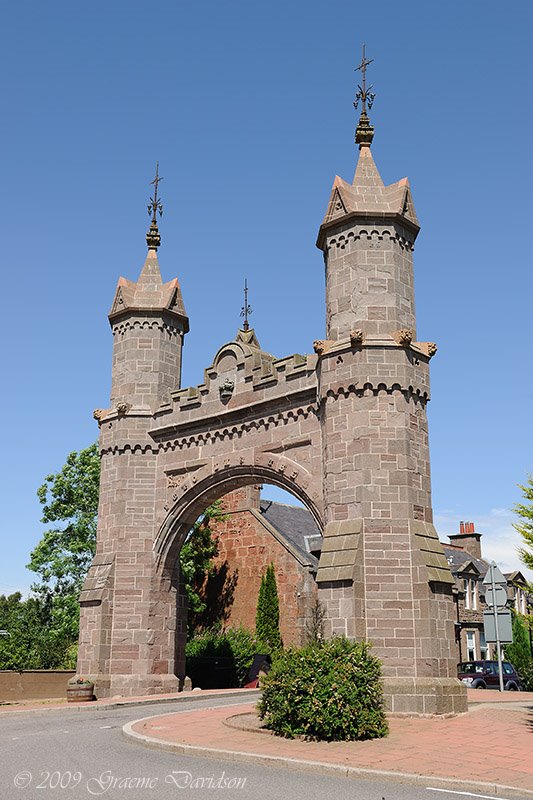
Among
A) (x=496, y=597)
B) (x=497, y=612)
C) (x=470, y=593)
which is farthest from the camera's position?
(x=470, y=593)

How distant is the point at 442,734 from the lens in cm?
1223

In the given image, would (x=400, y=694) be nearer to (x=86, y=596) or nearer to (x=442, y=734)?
(x=442, y=734)

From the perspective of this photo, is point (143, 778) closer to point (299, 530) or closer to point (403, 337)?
point (403, 337)

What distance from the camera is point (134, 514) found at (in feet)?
72.4

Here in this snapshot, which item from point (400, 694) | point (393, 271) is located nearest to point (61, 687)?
point (400, 694)

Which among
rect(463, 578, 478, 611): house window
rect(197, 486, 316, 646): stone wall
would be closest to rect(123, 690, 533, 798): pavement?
rect(197, 486, 316, 646): stone wall

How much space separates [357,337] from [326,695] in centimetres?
768

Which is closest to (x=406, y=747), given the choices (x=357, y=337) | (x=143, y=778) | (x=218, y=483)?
(x=143, y=778)

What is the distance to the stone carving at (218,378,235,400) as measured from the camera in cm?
2092

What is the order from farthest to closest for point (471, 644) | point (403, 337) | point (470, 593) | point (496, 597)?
point (470, 593) < point (471, 644) < point (403, 337) < point (496, 597)

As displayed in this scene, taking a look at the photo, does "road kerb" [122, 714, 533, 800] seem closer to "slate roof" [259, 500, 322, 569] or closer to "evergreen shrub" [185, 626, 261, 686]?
"evergreen shrub" [185, 626, 261, 686]

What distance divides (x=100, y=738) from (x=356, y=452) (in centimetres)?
742

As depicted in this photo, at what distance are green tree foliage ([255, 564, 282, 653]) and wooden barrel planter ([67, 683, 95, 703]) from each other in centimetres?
1224

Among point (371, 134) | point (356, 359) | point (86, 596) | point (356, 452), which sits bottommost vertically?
point (86, 596)
